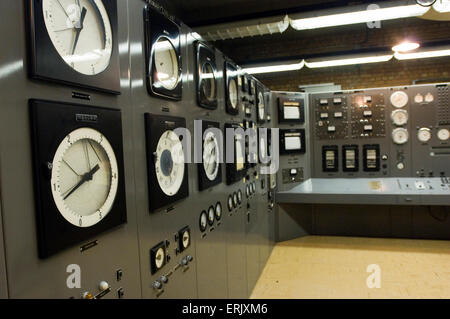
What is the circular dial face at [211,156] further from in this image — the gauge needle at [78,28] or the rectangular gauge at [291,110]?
the rectangular gauge at [291,110]

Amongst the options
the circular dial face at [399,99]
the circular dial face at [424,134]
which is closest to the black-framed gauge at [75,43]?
the circular dial face at [399,99]

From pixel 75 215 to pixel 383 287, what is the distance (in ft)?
10.8

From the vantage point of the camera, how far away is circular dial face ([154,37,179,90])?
1.60 metres

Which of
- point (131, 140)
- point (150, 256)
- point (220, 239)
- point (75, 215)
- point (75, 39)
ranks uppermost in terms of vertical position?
point (75, 39)

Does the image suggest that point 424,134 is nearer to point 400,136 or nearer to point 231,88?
point 400,136

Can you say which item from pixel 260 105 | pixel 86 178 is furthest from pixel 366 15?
pixel 86 178

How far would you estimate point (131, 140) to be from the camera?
1.36 meters

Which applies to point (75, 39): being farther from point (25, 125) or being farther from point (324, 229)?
point (324, 229)

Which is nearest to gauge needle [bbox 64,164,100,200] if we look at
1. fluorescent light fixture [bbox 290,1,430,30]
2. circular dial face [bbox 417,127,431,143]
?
fluorescent light fixture [bbox 290,1,430,30]

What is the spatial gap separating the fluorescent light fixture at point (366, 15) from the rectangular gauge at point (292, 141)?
1.58 m

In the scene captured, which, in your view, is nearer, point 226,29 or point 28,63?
point 28,63

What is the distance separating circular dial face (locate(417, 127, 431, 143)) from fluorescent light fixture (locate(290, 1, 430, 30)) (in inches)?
74.5

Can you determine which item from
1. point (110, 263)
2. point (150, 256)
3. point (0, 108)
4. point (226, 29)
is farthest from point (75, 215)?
point (226, 29)

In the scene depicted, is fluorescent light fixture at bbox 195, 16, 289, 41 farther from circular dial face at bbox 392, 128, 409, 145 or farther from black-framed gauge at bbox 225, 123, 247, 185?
circular dial face at bbox 392, 128, 409, 145
